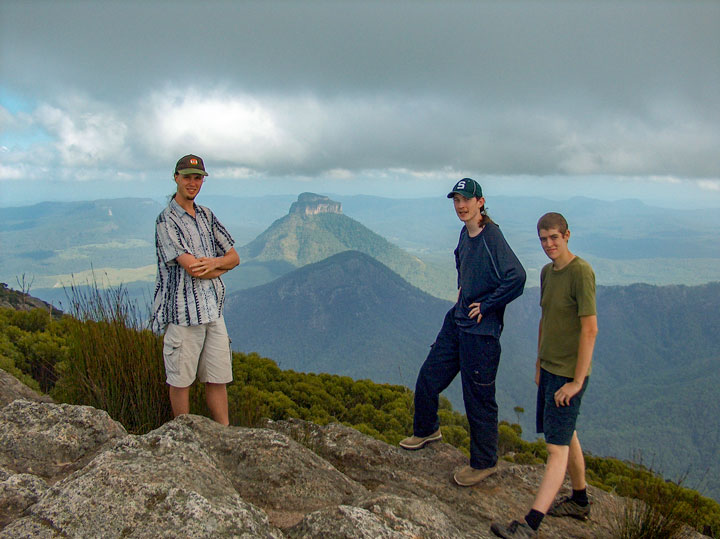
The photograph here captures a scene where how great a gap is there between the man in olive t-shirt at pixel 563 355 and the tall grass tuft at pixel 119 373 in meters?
3.32

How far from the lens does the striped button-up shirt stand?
377cm

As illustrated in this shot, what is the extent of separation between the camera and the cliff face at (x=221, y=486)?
1.87 meters

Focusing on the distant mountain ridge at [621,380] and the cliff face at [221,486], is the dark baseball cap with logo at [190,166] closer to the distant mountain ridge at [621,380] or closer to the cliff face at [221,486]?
the cliff face at [221,486]

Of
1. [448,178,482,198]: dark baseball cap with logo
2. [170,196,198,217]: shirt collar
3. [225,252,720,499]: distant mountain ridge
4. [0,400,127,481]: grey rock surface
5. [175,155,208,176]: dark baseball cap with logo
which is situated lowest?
[225,252,720,499]: distant mountain ridge

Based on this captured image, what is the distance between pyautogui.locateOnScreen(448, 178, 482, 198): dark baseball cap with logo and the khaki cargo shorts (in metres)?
2.34

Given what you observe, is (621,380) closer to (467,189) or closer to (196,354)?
(467,189)

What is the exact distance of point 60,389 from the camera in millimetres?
4707

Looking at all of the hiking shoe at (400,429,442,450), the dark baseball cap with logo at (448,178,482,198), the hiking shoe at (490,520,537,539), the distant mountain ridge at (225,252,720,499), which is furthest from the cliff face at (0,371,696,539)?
the distant mountain ridge at (225,252,720,499)

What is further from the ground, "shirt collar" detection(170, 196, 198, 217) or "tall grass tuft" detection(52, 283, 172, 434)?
"shirt collar" detection(170, 196, 198, 217)

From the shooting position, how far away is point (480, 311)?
3.73 meters

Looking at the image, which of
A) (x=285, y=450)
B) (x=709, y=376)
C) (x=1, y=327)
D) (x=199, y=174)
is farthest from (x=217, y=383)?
(x=709, y=376)

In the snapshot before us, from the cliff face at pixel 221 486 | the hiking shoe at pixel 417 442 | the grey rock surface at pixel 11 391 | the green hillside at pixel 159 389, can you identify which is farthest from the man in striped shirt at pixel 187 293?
the hiking shoe at pixel 417 442

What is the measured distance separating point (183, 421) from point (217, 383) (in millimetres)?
895

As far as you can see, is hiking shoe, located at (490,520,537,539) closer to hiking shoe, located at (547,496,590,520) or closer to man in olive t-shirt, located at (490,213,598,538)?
man in olive t-shirt, located at (490,213,598,538)
